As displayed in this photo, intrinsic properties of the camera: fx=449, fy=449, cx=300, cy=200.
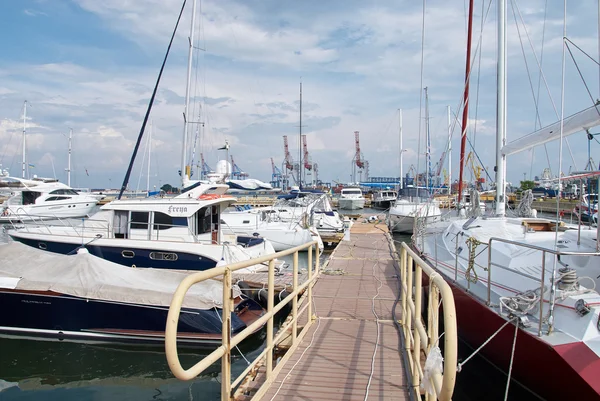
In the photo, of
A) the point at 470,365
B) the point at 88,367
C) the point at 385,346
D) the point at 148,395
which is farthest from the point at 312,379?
the point at 88,367

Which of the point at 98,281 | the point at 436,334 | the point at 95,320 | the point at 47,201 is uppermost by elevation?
the point at 436,334

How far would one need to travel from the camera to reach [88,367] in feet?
25.8

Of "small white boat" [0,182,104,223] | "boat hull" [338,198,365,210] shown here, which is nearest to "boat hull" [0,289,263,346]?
"small white boat" [0,182,104,223]

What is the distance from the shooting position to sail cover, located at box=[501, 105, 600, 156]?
263 inches

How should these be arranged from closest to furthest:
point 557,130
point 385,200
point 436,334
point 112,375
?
point 436,334, point 112,375, point 557,130, point 385,200

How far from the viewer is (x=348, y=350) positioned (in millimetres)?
5703

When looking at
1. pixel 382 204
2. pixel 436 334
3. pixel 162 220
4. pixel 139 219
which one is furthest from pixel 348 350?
pixel 382 204

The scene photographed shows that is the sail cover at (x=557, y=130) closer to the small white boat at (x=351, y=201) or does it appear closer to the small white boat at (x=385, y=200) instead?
the small white boat at (x=351, y=201)

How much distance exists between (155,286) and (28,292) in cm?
229

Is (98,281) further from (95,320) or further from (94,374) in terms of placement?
(94,374)

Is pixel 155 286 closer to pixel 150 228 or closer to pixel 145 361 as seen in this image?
pixel 145 361

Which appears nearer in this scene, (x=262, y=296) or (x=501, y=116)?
(x=262, y=296)

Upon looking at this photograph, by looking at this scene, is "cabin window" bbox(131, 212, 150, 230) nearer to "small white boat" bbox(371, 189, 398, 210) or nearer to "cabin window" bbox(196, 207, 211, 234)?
"cabin window" bbox(196, 207, 211, 234)

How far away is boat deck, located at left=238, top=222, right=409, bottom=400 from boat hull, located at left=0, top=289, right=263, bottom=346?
206cm
